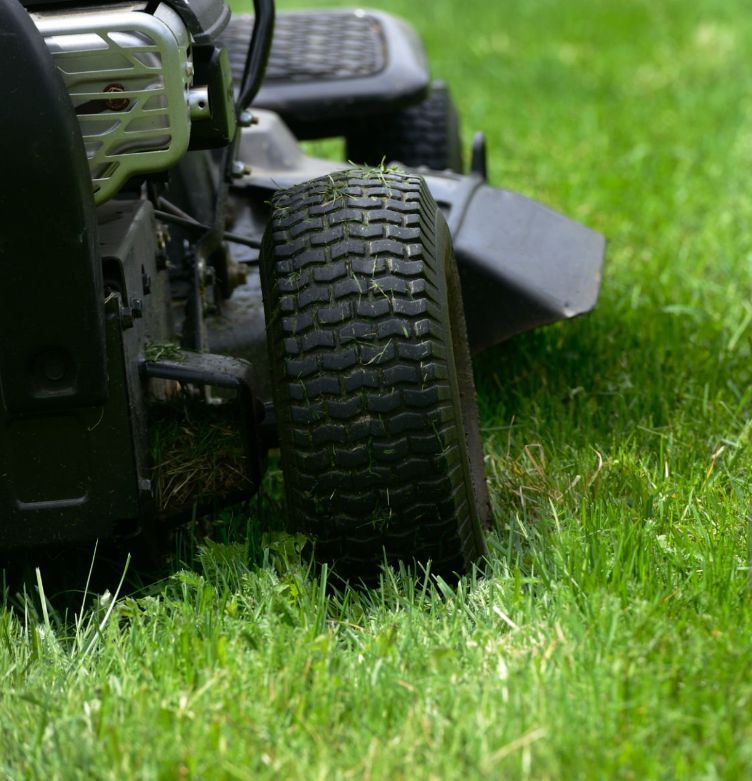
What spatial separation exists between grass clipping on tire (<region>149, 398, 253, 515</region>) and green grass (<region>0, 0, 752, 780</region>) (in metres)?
0.11

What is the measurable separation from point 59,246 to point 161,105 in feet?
0.76

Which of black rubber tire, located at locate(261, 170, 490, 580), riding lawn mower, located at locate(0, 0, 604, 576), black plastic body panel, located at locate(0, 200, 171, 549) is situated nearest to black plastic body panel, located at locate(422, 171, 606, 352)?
riding lawn mower, located at locate(0, 0, 604, 576)

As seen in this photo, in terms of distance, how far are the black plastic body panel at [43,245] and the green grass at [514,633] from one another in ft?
1.14

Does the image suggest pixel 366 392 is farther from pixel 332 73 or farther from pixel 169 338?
pixel 332 73

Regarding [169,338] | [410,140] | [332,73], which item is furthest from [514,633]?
[410,140]

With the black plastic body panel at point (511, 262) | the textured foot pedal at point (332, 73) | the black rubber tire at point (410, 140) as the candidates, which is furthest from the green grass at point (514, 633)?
the black rubber tire at point (410, 140)

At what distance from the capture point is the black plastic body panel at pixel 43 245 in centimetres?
164

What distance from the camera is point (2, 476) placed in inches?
72.6

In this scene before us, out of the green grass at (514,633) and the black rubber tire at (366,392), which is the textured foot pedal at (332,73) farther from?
the black rubber tire at (366,392)

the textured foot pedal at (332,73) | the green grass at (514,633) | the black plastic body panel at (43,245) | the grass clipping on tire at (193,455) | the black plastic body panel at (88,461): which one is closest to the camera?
the green grass at (514,633)

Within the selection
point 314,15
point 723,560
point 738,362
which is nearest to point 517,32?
point 314,15

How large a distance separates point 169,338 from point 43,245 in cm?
67

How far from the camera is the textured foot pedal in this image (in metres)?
3.48

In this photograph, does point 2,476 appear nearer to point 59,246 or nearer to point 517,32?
point 59,246
